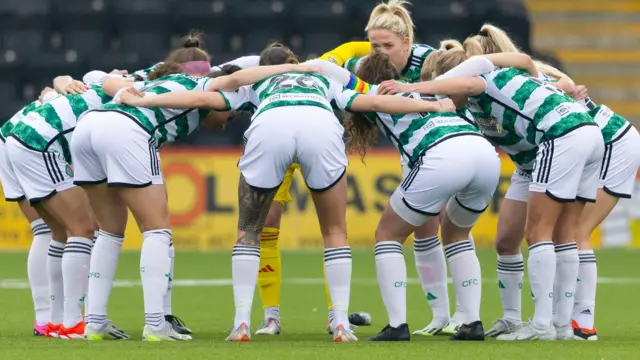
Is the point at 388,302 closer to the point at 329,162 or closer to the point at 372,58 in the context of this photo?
A: the point at 329,162

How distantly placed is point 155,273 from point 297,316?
222cm

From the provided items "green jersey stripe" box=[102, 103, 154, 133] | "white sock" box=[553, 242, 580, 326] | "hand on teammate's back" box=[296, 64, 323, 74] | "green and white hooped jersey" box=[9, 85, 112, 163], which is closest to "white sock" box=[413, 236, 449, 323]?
"white sock" box=[553, 242, 580, 326]

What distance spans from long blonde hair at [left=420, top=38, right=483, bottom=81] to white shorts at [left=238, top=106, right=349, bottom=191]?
1.01 metres

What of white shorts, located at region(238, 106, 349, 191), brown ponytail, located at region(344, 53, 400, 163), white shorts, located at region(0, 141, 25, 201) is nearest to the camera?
white shorts, located at region(238, 106, 349, 191)

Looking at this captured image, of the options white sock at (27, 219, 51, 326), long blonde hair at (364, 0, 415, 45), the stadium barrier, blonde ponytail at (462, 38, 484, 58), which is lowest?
the stadium barrier

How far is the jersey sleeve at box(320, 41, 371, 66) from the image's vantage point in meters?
7.81

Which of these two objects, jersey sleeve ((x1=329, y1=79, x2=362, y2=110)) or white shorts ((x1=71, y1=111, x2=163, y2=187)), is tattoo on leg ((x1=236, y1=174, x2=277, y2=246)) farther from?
jersey sleeve ((x1=329, y1=79, x2=362, y2=110))

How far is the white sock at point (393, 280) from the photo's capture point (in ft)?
21.4

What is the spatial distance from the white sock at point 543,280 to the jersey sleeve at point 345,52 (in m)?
1.95

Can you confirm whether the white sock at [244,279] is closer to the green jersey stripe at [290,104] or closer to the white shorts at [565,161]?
the green jersey stripe at [290,104]

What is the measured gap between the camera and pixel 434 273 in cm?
755

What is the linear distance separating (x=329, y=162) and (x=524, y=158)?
1.50 m

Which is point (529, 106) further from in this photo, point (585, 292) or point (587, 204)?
point (585, 292)

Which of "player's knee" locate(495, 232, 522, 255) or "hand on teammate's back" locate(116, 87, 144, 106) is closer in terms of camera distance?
"hand on teammate's back" locate(116, 87, 144, 106)
